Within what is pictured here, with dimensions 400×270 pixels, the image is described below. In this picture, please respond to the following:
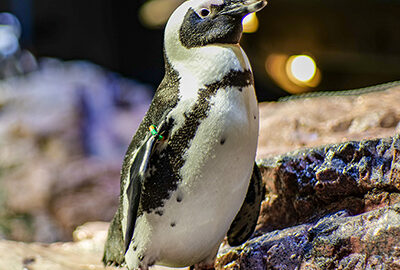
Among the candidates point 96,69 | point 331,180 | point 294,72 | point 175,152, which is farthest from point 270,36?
point 175,152

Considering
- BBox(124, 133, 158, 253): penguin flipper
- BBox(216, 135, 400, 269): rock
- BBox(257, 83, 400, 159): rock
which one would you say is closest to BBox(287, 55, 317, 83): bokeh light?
BBox(257, 83, 400, 159): rock

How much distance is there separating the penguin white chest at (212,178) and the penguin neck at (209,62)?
0.04 m

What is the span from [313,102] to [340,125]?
0.73ft

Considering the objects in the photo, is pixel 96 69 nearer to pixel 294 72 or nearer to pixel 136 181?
pixel 294 72

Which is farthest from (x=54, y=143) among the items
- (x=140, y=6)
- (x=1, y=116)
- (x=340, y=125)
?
(x=340, y=125)

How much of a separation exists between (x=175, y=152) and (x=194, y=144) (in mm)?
42

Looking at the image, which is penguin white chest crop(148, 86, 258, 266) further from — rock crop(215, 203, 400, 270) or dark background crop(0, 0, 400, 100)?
dark background crop(0, 0, 400, 100)

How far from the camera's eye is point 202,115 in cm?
87

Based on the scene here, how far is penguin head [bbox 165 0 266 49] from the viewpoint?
893 millimetres

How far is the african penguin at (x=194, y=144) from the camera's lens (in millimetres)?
874

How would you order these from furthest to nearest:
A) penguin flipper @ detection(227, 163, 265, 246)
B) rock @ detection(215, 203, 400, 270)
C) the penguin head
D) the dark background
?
the dark background, penguin flipper @ detection(227, 163, 265, 246), the penguin head, rock @ detection(215, 203, 400, 270)

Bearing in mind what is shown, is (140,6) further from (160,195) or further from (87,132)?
(160,195)

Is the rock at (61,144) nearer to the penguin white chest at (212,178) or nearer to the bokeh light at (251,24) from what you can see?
the bokeh light at (251,24)

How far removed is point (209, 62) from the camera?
2.91 ft
